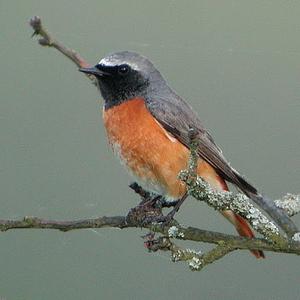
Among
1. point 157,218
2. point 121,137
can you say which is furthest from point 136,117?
point 157,218

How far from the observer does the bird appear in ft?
10.7

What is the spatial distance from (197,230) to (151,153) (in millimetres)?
756

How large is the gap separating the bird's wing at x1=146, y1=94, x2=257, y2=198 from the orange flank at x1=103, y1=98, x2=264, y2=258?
1.2 inches

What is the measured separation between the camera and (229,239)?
241 centimetres

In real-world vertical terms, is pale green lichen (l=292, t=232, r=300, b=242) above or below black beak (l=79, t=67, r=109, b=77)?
below

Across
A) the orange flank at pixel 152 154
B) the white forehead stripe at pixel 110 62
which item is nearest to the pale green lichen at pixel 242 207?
the orange flank at pixel 152 154

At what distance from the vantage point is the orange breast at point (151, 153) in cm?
324

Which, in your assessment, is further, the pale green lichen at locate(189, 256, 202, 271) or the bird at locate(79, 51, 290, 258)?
the bird at locate(79, 51, 290, 258)

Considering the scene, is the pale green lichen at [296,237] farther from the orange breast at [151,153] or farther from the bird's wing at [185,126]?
the orange breast at [151,153]

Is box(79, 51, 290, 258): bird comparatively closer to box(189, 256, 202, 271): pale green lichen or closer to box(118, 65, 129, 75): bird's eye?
box(118, 65, 129, 75): bird's eye

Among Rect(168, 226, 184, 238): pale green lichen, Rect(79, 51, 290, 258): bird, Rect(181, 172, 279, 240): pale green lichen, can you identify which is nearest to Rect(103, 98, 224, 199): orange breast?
Rect(79, 51, 290, 258): bird

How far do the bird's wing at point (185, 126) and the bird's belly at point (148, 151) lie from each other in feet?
0.13

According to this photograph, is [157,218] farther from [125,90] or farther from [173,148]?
[125,90]

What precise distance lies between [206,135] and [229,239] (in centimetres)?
105
